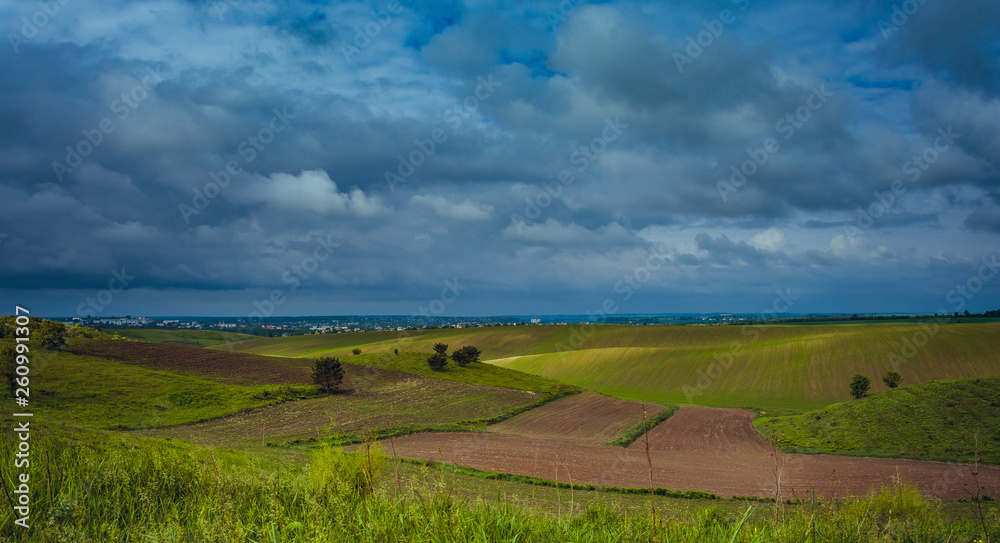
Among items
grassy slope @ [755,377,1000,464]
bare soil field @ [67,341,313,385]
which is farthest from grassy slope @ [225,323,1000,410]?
bare soil field @ [67,341,313,385]

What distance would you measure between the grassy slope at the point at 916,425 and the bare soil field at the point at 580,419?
607 inches

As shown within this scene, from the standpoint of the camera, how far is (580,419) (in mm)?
56875

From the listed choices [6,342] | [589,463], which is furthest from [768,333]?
[6,342]

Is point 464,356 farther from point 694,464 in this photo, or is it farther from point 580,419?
point 694,464

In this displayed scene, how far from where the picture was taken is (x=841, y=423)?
44594 mm

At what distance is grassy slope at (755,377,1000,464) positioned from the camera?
121ft

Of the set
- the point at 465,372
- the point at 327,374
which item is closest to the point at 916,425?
the point at 327,374

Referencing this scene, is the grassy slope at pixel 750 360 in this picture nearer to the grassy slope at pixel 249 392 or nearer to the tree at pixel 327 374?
the grassy slope at pixel 249 392

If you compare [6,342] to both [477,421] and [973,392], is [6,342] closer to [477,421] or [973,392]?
[477,421]

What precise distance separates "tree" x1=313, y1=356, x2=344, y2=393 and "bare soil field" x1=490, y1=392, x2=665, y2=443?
1961 centimetres

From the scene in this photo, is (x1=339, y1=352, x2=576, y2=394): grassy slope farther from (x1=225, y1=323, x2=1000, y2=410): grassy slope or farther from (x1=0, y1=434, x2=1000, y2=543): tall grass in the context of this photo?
(x1=0, y1=434, x2=1000, y2=543): tall grass

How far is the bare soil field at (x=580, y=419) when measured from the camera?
49688 mm

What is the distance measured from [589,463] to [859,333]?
280ft

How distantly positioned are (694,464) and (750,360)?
62358 millimetres
